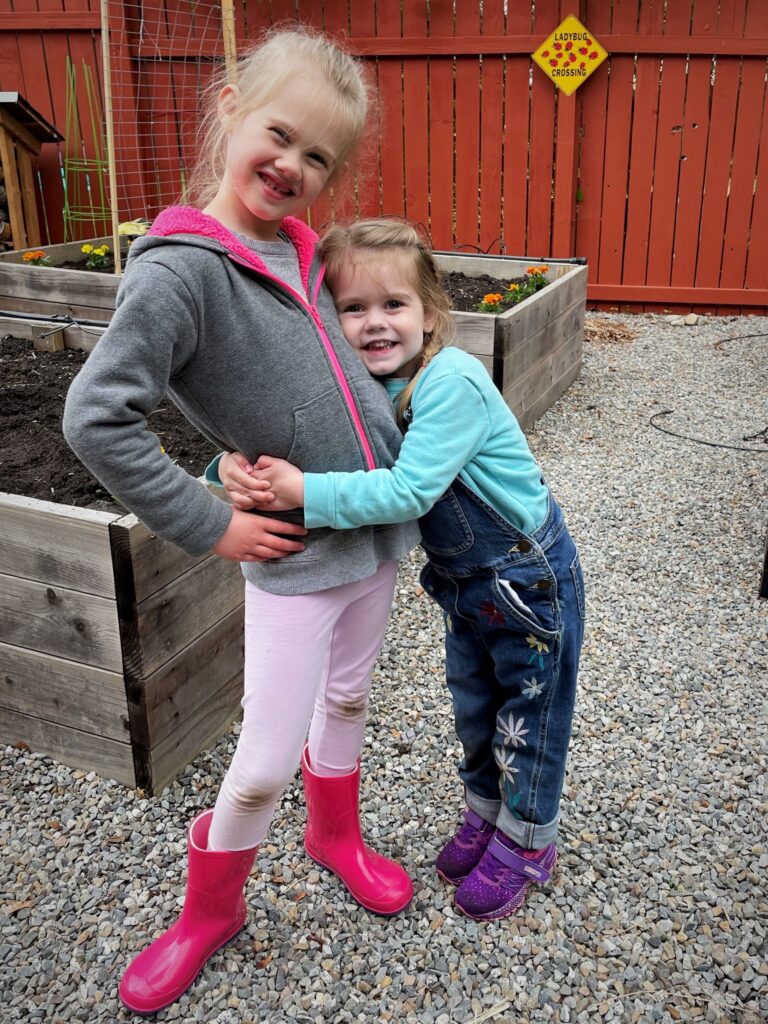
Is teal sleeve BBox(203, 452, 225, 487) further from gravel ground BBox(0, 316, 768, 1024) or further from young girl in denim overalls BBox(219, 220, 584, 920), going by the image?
gravel ground BBox(0, 316, 768, 1024)

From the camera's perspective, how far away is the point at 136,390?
114 centimetres

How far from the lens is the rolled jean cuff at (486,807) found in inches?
71.9

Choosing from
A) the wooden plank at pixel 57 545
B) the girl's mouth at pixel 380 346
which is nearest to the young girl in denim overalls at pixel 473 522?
the girl's mouth at pixel 380 346

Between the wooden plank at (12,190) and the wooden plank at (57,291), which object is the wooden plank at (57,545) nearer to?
the wooden plank at (57,291)

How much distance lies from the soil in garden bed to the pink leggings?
99cm

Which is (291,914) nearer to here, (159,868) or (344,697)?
(159,868)

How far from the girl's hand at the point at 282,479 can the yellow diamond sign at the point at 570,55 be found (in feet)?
20.0

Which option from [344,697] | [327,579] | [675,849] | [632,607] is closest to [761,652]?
[632,607]

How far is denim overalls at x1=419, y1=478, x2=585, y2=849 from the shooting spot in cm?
148

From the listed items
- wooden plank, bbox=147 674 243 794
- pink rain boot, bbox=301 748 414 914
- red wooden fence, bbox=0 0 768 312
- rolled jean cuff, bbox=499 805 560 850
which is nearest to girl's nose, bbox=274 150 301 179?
pink rain boot, bbox=301 748 414 914

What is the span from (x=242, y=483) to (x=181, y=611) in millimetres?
807

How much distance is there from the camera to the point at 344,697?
5.36 ft

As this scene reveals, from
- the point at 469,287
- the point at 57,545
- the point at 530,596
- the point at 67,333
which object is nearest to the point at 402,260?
the point at 530,596

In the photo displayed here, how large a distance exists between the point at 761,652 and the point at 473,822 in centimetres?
127
